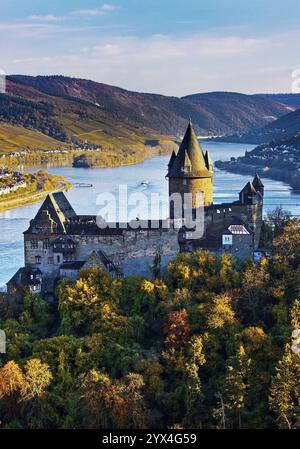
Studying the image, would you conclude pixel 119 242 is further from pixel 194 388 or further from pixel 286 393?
pixel 286 393

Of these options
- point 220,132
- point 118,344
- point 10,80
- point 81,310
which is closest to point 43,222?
point 81,310

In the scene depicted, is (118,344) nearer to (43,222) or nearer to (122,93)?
(43,222)

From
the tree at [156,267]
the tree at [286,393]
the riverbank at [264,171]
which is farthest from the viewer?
the riverbank at [264,171]

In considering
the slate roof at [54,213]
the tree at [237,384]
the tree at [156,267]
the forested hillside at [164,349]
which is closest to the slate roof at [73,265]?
the forested hillside at [164,349]

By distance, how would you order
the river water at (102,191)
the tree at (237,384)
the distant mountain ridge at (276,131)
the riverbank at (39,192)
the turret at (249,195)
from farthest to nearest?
the distant mountain ridge at (276,131) < the riverbank at (39,192) < the river water at (102,191) < the turret at (249,195) < the tree at (237,384)

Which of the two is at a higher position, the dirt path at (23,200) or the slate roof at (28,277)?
the slate roof at (28,277)

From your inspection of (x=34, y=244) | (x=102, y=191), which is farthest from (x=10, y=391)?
(x=102, y=191)

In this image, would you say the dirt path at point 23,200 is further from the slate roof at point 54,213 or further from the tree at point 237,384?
the tree at point 237,384

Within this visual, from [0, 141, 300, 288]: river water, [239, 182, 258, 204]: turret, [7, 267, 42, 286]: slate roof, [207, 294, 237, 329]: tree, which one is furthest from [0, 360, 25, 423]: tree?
[239, 182, 258, 204]: turret

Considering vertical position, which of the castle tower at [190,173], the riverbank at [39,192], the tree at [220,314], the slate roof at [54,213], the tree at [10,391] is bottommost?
the tree at [10,391]
